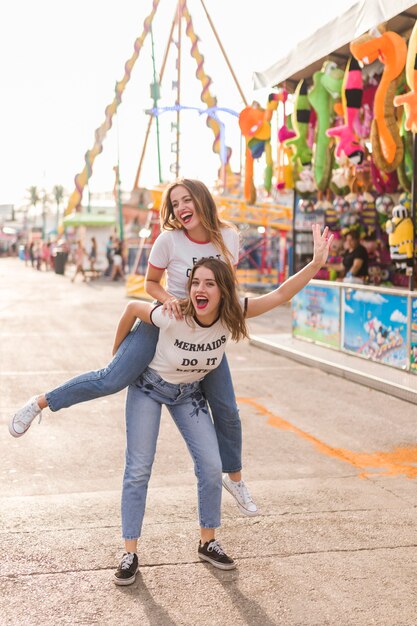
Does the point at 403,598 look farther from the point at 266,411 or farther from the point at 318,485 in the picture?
the point at 266,411

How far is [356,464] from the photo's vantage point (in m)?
6.14

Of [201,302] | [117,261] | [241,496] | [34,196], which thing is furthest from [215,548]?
[34,196]

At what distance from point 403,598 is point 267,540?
89cm

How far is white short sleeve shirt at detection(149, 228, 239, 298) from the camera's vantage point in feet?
13.7

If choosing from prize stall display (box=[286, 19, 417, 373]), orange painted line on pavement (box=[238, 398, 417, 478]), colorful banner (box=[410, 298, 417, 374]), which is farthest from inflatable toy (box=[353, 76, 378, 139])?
orange painted line on pavement (box=[238, 398, 417, 478])

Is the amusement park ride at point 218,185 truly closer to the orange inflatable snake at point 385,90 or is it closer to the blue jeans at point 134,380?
the orange inflatable snake at point 385,90

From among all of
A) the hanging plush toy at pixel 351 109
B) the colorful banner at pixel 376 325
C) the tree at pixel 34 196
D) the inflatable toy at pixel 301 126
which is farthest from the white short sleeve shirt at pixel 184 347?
the tree at pixel 34 196

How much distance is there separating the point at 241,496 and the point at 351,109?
7259mm

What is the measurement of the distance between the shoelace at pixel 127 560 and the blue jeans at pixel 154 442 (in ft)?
0.26

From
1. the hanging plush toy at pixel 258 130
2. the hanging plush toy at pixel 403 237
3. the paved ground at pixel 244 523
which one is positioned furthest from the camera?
the hanging plush toy at pixel 258 130

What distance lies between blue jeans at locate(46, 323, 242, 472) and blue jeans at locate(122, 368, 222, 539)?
9cm

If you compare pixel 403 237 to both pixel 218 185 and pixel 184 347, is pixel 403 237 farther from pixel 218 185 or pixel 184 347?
pixel 218 185

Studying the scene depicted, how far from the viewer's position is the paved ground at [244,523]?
368cm

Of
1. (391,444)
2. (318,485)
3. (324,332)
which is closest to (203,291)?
(318,485)
